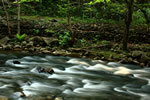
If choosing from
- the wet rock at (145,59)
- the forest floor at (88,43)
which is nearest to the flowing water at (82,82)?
the wet rock at (145,59)

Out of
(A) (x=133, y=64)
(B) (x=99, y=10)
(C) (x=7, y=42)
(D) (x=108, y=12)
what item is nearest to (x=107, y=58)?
(A) (x=133, y=64)

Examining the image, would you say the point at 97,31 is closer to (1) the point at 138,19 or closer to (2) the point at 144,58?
→ (1) the point at 138,19

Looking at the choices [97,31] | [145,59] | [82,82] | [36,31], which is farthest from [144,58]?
[36,31]

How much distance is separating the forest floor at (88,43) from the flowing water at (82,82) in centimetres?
150

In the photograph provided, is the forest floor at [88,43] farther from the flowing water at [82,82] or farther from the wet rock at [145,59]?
the flowing water at [82,82]

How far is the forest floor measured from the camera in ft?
37.1

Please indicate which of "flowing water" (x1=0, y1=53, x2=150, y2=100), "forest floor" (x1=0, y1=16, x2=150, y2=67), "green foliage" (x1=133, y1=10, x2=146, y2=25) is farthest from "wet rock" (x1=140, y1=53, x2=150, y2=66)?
"green foliage" (x1=133, y1=10, x2=146, y2=25)

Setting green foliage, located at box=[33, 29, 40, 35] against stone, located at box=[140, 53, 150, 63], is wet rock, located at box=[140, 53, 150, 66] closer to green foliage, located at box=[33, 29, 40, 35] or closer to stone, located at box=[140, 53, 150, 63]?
stone, located at box=[140, 53, 150, 63]

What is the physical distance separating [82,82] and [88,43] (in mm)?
8616

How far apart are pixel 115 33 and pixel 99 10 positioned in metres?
10.1

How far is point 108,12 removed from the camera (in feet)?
78.5

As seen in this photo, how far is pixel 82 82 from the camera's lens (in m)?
6.99

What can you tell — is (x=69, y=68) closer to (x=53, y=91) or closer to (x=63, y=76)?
(x=63, y=76)

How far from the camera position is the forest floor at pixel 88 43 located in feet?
37.1
